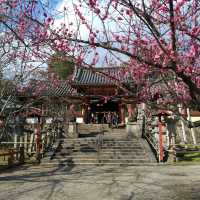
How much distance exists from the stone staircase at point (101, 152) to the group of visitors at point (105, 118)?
10.4m

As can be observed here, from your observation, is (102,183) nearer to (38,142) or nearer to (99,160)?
(99,160)

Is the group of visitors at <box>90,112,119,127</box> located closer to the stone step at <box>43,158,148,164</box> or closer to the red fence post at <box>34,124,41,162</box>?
the red fence post at <box>34,124,41,162</box>

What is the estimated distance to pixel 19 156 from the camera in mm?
19047

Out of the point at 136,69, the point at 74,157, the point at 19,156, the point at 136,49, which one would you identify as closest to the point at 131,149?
the point at 74,157

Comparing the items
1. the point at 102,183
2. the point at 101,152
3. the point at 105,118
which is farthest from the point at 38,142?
the point at 105,118

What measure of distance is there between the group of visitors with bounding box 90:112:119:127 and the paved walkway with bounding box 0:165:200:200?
1736cm

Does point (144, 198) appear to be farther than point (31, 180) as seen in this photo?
No

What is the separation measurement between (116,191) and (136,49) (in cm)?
593

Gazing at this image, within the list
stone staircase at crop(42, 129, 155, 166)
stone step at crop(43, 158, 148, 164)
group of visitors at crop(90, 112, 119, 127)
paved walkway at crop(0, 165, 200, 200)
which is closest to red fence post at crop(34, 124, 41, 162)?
stone staircase at crop(42, 129, 155, 166)

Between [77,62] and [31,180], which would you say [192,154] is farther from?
[77,62]

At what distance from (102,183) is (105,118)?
24.5 m

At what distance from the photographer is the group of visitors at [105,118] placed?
1351 inches

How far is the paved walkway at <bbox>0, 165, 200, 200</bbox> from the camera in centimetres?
1061

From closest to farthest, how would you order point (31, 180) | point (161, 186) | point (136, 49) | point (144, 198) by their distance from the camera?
→ point (136, 49) < point (144, 198) < point (161, 186) < point (31, 180)
